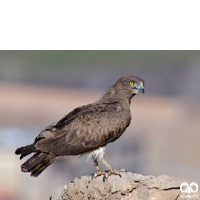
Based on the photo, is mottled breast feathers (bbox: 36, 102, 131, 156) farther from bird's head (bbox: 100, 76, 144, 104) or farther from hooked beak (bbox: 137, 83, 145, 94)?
hooked beak (bbox: 137, 83, 145, 94)

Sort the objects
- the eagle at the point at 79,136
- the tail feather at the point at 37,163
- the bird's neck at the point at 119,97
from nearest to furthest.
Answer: the tail feather at the point at 37,163
the eagle at the point at 79,136
the bird's neck at the point at 119,97

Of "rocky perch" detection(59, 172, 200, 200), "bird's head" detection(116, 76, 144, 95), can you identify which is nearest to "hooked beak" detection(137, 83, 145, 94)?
"bird's head" detection(116, 76, 144, 95)

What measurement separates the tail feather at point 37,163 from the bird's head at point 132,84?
2.05 m

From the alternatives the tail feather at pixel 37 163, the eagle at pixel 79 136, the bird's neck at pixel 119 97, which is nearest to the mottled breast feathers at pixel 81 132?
the eagle at pixel 79 136

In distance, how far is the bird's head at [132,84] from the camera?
40.2 feet

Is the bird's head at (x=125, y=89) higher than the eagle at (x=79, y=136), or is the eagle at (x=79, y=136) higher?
the bird's head at (x=125, y=89)

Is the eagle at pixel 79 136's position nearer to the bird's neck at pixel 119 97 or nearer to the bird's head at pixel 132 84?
the bird's neck at pixel 119 97

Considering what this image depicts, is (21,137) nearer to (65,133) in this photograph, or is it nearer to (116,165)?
(116,165)

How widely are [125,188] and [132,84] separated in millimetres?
2436

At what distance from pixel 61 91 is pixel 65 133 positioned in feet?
67.6

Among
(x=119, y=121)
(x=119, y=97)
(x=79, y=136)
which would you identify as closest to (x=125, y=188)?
(x=79, y=136)

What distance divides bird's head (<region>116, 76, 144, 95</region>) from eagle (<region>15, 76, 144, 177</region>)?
1.55 ft

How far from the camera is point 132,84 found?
12.3 meters

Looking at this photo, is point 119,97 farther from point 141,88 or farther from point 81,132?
point 81,132
